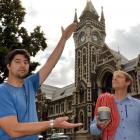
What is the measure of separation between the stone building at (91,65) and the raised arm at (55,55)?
3923 cm

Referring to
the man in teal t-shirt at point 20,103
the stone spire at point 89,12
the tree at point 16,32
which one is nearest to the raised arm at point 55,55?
the man in teal t-shirt at point 20,103

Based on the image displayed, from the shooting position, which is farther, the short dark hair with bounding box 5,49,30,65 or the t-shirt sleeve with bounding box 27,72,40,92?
the t-shirt sleeve with bounding box 27,72,40,92

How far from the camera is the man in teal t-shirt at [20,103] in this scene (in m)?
2.54

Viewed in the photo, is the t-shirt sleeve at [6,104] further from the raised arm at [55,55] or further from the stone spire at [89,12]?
the stone spire at [89,12]

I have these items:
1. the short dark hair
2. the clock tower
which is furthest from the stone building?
the short dark hair

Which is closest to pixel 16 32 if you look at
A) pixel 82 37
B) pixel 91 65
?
pixel 91 65

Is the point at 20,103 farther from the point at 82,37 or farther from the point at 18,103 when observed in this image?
the point at 82,37

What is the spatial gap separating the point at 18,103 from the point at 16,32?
13753mm

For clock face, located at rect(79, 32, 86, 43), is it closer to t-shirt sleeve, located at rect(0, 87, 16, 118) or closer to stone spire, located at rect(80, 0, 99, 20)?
stone spire, located at rect(80, 0, 99, 20)

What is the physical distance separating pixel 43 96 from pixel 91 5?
21.5 meters

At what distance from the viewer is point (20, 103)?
306 cm

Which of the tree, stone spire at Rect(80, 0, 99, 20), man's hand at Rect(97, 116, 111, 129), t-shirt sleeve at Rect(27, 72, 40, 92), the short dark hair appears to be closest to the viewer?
the short dark hair

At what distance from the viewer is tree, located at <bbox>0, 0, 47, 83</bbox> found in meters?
16.0

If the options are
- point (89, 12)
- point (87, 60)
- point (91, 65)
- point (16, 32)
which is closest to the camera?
point (16, 32)
